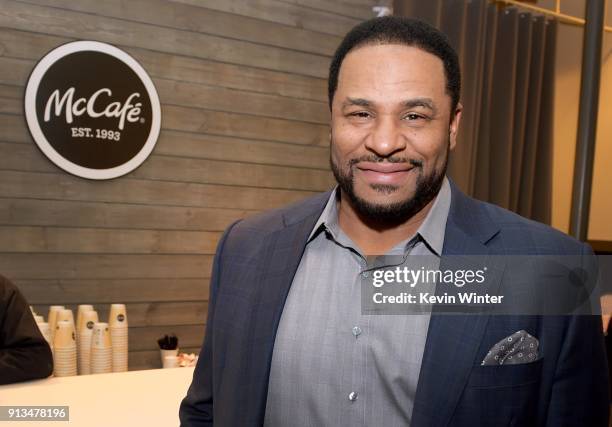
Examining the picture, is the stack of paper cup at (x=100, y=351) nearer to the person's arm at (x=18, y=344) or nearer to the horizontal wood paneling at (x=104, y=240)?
the person's arm at (x=18, y=344)

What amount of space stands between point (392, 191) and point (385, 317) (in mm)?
243

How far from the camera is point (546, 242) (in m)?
1.20

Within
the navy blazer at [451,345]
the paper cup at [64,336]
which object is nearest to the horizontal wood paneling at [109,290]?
the paper cup at [64,336]

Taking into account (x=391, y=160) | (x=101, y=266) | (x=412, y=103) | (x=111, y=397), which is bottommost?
(x=111, y=397)

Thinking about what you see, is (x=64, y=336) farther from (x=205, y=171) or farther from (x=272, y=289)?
(x=272, y=289)

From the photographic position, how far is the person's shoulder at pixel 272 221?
139 cm

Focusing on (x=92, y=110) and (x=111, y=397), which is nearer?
(x=111, y=397)

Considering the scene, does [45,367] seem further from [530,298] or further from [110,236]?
[530,298]

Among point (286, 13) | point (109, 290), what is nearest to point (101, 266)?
point (109, 290)

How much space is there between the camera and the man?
1.12 meters

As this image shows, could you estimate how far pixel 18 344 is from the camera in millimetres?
2303

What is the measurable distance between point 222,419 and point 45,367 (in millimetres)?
1251

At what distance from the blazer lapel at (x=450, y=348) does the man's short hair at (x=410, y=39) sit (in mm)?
306

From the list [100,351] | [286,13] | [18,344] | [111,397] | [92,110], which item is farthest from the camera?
[286,13]
